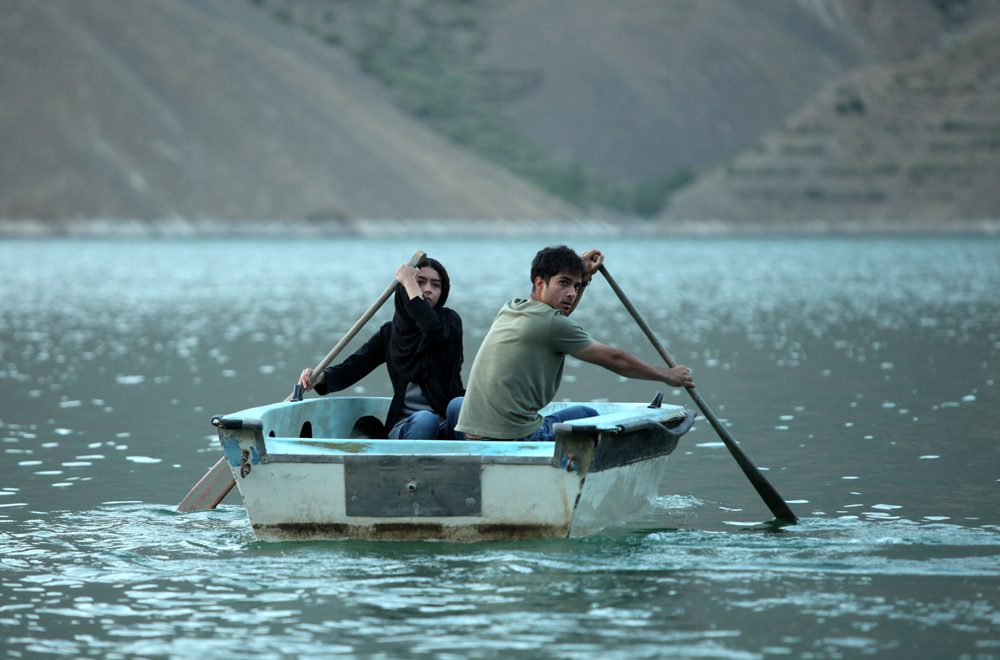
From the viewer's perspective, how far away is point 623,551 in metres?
7.78

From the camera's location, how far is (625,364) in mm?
7883

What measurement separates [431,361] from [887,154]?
105794mm

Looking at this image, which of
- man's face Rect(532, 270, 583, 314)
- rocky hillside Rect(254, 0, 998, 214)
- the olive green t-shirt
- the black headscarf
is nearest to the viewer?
the olive green t-shirt

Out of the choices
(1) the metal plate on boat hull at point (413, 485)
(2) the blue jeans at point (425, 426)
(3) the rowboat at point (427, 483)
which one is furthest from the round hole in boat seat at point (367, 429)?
(1) the metal plate on boat hull at point (413, 485)

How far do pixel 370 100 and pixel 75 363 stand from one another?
11200cm

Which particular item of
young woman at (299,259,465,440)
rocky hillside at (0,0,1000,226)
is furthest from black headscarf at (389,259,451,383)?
rocky hillside at (0,0,1000,226)

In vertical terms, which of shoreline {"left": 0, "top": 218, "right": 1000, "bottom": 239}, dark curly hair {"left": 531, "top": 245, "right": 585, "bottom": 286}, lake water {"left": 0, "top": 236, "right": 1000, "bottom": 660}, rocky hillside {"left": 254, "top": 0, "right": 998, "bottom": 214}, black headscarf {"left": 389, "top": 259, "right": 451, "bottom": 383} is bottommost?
lake water {"left": 0, "top": 236, "right": 1000, "bottom": 660}

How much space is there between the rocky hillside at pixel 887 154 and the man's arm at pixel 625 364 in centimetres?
9986

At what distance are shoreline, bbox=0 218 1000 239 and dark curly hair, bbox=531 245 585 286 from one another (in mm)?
89851

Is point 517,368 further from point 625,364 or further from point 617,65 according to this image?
point 617,65

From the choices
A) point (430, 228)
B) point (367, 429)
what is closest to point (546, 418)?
point (367, 429)

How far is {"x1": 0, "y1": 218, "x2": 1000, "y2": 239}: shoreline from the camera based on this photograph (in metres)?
93.1

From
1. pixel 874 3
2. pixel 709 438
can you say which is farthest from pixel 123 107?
pixel 874 3

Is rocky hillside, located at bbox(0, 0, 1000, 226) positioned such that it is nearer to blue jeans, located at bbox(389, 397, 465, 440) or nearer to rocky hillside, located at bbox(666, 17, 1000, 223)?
rocky hillside, located at bbox(666, 17, 1000, 223)
